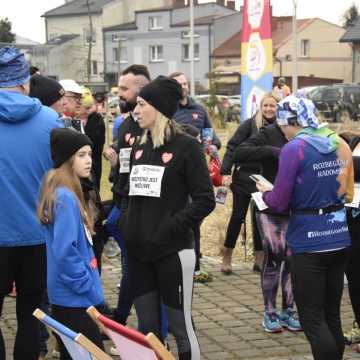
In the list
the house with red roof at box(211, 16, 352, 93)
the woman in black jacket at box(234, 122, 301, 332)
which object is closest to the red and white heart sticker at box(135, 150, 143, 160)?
the woman in black jacket at box(234, 122, 301, 332)

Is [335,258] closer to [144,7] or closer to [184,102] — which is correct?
[184,102]

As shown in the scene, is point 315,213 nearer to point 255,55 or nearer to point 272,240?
point 272,240

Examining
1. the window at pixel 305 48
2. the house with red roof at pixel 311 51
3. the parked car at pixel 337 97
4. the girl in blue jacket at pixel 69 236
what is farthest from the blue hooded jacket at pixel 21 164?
the window at pixel 305 48

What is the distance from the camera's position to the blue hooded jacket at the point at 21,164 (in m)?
4.32

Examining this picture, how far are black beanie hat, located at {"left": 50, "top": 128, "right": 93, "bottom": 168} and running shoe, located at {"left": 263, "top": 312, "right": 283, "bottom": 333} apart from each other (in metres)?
2.59

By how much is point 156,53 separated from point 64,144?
244 ft

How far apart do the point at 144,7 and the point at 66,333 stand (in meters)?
86.8

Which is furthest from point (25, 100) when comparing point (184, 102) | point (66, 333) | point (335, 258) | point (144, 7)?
point (144, 7)

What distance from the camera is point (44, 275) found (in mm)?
4449

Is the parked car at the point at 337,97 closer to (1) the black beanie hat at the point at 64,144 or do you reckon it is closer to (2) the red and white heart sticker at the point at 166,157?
(2) the red and white heart sticker at the point at 166,157

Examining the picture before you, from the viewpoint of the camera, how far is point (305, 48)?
7331 cm

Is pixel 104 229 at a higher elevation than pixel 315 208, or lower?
lower

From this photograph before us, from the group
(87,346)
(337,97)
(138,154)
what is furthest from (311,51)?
(87,346)

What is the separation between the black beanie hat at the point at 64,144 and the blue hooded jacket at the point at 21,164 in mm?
232
